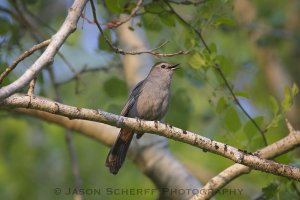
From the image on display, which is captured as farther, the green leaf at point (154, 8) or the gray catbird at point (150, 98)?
the gray catbird at point (150, 98)

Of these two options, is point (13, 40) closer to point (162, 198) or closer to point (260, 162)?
point (162, 198)

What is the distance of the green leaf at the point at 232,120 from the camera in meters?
4.73

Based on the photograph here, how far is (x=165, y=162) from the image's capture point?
5.51 metres

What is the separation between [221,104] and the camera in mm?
4723

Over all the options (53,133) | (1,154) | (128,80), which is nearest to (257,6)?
(128,80)

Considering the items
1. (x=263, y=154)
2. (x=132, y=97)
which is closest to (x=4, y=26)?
(x=132, y=97)

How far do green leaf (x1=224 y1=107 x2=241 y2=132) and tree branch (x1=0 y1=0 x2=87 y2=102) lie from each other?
66.6 inches

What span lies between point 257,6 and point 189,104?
3174mm

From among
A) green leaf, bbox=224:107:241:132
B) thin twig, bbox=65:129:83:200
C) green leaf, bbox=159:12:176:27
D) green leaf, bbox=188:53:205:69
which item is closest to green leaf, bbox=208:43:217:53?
green leaf, bbox=188:53:205:69

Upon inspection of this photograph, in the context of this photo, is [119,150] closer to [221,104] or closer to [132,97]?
[132,97]

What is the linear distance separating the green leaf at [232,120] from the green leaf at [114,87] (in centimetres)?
129

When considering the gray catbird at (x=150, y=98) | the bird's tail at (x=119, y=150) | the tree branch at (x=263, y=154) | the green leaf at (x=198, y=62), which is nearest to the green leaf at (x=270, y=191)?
the tree branch at (x=263, y=154)

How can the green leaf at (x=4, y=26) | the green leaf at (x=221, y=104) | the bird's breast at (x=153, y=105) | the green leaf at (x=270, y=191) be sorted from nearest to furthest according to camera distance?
1. the green leaf at (x=270, y=191)
2. the green leaf at (x=221, y=104)
3. the green leaf at (x=4, y=26)
4. the bird's breast at (x=153, y=105)

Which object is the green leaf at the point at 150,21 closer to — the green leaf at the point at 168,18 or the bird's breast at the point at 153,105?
the green leaf at the point at 168,18
